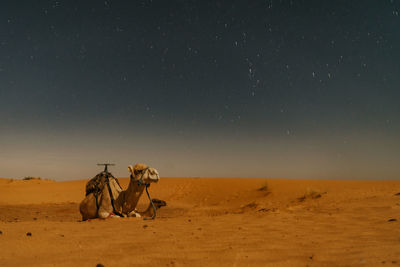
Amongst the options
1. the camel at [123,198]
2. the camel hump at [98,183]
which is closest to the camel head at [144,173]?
the camel at [123,198]

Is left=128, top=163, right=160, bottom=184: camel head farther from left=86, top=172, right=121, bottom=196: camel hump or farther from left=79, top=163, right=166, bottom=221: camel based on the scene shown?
left=86, top=172, right=121, bottom=196: camel hump

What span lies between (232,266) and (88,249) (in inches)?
81.3

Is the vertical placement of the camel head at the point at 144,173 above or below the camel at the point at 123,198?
above

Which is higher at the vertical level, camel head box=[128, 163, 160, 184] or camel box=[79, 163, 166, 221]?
camel head box=[128, 163, 160, 184]

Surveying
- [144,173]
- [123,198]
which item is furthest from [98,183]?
[144,173]

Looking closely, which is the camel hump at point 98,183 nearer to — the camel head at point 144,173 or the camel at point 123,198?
the camel at point 123,198

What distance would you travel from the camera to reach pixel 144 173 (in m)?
8.04

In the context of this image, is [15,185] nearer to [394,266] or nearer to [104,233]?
[104,233]

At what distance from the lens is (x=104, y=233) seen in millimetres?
5520

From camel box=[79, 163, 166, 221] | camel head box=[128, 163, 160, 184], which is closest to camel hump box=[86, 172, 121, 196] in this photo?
camel box=[79, 163, 166, 221]

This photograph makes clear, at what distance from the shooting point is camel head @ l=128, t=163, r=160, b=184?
26.4 feet

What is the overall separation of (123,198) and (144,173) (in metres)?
1.15

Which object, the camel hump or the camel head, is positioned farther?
the camel hump

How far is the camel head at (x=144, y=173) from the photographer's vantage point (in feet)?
26.4
